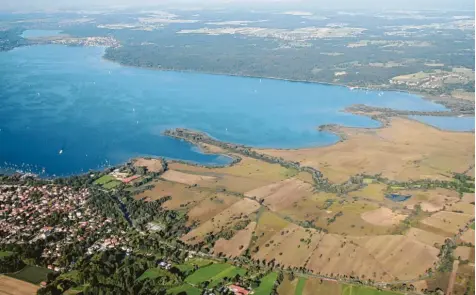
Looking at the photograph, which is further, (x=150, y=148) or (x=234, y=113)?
(x=234, y=113)

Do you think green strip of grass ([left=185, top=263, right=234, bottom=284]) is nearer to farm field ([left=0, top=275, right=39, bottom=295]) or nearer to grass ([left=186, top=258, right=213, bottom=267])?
grass ([left=186, top=258, right=213, bottom=267])

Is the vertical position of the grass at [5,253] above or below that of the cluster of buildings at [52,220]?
below

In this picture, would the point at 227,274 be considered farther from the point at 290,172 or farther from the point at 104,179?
the point at 104,179

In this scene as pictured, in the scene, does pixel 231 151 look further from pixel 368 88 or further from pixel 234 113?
pixel 368 88

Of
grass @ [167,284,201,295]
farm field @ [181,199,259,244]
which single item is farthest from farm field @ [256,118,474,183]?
grass @ [167,284,201,295]

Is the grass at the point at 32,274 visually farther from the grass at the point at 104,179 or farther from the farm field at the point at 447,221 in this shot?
the farm field at the point at 447,221

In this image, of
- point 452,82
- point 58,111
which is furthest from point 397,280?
point 452,82

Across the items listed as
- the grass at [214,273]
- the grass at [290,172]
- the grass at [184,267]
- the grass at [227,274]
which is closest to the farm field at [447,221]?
the grass at [290,172]
